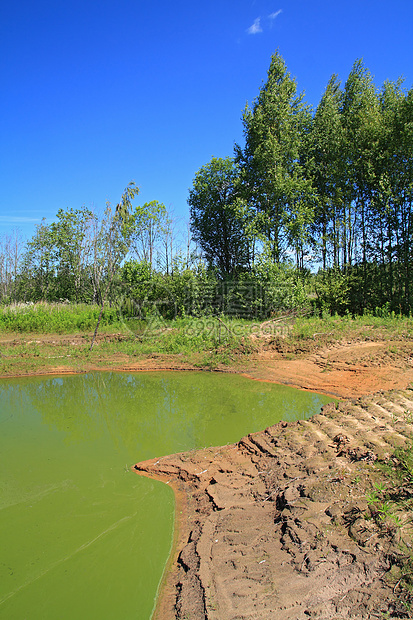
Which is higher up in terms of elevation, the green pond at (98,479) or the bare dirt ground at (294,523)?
the bare dirt ground at (294,523)

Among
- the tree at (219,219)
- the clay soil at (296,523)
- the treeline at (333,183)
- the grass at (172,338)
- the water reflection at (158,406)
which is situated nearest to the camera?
the clay soil at (296,523)

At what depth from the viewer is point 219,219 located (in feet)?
63.9

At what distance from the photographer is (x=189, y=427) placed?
662 centimetres

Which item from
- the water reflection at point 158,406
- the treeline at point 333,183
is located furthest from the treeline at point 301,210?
the water reflection at point 158,406

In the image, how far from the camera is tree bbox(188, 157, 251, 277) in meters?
18.8

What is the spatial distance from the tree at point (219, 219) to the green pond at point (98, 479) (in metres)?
10.9

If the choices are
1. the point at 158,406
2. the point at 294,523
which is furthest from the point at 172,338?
the point at 294,523

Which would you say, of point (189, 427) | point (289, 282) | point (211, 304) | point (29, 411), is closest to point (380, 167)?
point (289, 282)

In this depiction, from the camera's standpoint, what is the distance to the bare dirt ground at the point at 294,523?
2434 mm

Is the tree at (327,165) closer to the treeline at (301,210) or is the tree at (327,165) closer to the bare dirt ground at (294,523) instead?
the treeline at (301,210)

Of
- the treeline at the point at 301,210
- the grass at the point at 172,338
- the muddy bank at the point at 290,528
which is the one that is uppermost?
the treeline at the point at 301,210

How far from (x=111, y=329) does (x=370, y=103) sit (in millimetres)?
15548

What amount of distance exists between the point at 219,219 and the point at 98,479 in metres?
16.5

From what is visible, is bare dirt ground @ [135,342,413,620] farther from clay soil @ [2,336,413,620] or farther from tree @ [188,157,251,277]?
tree @ [188,157,251,277]
